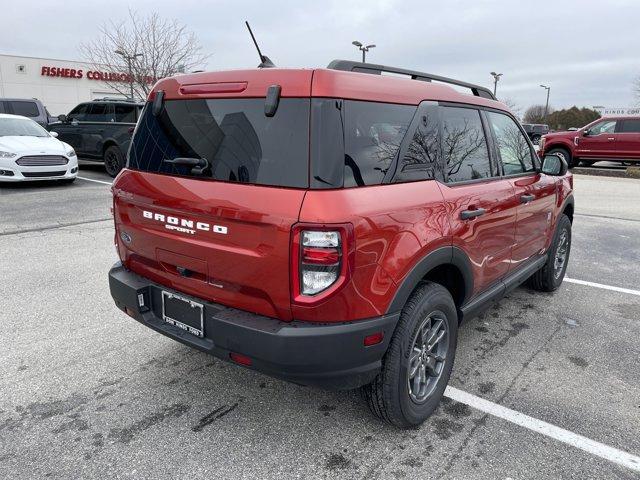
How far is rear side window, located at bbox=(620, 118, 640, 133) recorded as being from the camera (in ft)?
54.7

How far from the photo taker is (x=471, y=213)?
2.80m

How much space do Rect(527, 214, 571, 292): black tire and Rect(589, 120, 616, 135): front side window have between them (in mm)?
14782

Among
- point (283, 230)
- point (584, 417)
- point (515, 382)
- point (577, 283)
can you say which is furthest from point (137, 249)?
point (577, 283)

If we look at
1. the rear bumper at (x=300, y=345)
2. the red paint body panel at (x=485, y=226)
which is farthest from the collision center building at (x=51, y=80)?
the rear bumper at (x=300, y=345)

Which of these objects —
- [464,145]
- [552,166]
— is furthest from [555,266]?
[464,145]

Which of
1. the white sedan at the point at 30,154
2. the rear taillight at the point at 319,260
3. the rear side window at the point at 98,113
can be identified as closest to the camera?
the rear taillight at the point at 319,260

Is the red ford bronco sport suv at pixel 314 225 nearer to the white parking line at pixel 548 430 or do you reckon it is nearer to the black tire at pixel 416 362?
the black tire at pixel 416 362

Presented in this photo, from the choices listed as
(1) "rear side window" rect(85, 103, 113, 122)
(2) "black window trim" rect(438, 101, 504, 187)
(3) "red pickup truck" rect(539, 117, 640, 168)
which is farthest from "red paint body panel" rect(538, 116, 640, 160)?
(2) "black window trim" rect(438, 101, 504, 187)

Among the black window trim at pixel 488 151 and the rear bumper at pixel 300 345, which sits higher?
the black window trim at pixel 488 151

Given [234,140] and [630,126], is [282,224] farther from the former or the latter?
[630,126]

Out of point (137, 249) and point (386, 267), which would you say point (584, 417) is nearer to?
point (386, 267)

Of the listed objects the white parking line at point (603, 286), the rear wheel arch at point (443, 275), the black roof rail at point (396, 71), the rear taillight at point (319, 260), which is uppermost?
the black roof rail at point (396, 71)

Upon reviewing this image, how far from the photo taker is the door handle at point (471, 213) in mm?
2739

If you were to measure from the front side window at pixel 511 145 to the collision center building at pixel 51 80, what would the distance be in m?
38.7
